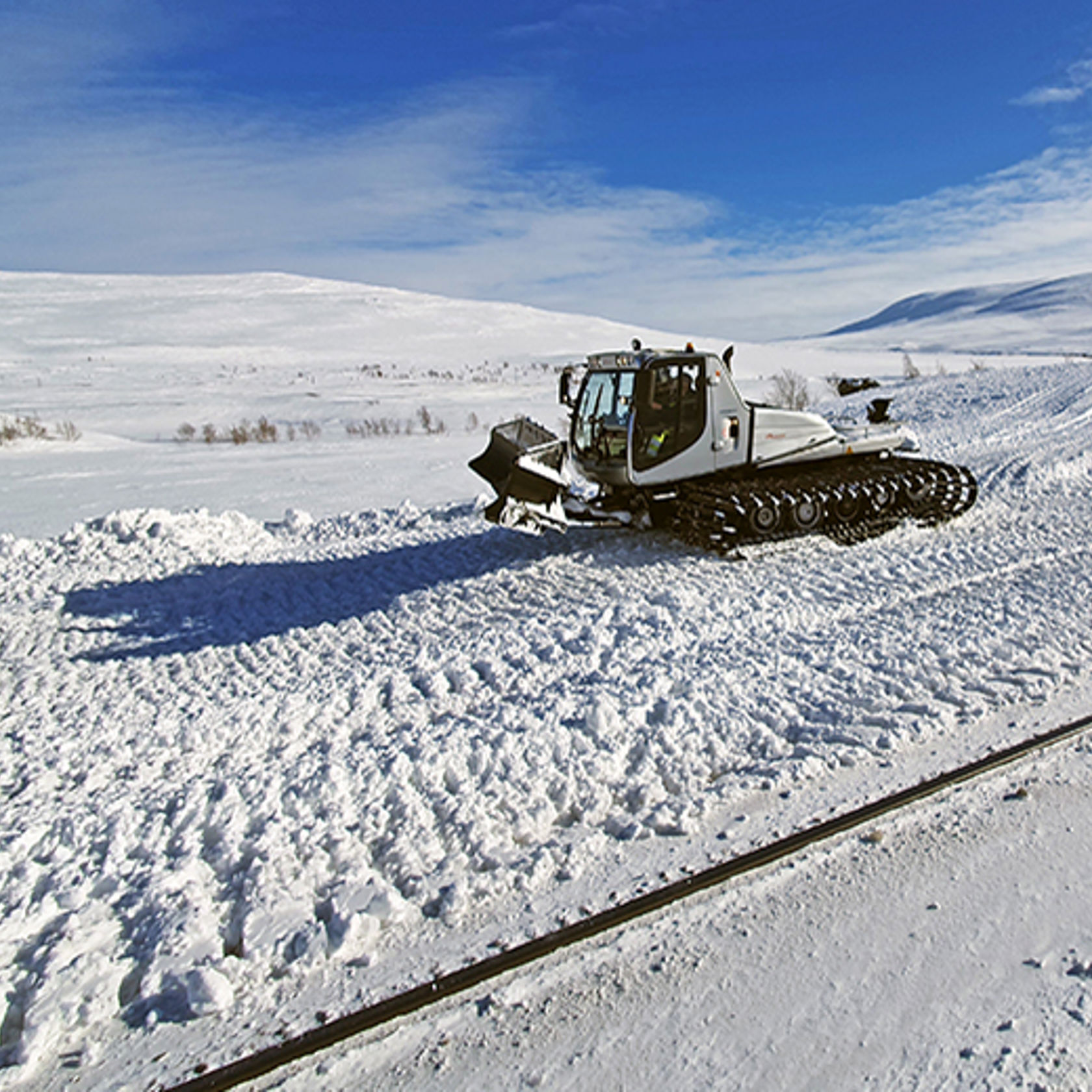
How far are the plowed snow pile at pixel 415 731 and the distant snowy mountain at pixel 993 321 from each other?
5409cm

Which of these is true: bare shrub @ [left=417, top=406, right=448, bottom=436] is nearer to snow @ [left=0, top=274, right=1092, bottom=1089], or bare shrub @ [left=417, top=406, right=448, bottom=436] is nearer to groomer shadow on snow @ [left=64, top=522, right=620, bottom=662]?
snow @ [left=0, top=274, right=1092, bottom=1089]

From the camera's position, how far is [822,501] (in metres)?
9.20

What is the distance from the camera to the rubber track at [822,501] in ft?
29.0

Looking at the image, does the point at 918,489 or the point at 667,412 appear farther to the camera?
the point at 918,489

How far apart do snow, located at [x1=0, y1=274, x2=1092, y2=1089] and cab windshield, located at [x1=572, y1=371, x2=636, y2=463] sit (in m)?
0.92

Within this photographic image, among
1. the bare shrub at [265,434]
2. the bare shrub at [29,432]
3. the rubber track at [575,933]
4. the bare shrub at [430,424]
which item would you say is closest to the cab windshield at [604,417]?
the rubber track at [575,933]

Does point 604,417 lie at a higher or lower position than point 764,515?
higher

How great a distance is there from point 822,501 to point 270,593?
551 cm

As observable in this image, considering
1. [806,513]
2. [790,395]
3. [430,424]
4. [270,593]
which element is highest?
[790,395]

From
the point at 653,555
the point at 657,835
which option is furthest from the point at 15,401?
the point at 657,835

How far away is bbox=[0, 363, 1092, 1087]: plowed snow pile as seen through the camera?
3.60 metres

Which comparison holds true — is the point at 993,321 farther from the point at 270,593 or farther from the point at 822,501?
the point at 270,593

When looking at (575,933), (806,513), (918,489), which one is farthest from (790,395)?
(575,933)

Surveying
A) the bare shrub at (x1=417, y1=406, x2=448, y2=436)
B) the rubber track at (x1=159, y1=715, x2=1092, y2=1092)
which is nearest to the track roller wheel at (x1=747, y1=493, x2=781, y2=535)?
the rubber track at (x1=159, y1=715, x2=1092, y2=1092)
